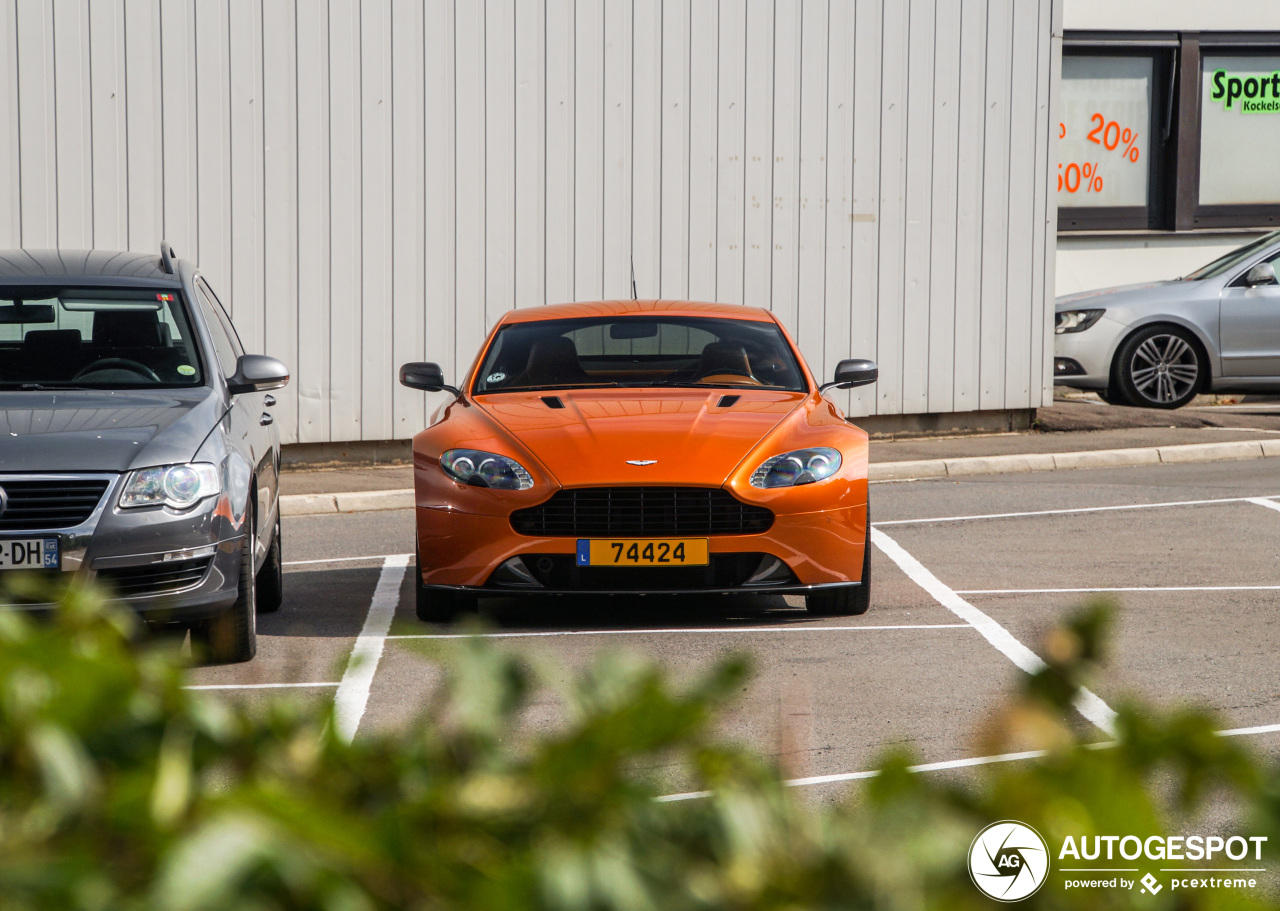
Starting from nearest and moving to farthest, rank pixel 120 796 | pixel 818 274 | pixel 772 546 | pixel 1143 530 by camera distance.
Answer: pixel 120 796 < pixel 772 546 < pixel 1143 530 < pixel 818 274

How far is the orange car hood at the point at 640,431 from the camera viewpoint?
252 inches

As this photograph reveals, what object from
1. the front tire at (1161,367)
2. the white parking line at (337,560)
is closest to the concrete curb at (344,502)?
the white parking line at (337,560)

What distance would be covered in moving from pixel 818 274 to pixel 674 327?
18.4 feet

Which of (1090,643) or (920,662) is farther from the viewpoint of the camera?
(920,662)

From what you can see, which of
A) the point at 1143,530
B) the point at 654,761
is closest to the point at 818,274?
the point at 1143,530

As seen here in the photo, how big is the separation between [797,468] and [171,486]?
261 centimetres

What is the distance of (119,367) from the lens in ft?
21.3

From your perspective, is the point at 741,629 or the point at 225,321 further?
the point at 225,321

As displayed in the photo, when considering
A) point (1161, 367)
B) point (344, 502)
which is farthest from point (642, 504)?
point (1161, 367)

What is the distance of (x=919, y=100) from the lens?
13.7m

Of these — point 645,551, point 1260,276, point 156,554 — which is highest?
point 1260,276

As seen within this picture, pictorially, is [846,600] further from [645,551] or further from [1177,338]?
[1177,338]

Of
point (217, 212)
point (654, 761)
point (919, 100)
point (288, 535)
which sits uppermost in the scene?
point (919, 100)

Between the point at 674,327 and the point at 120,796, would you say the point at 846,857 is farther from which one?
the point at 674,327
